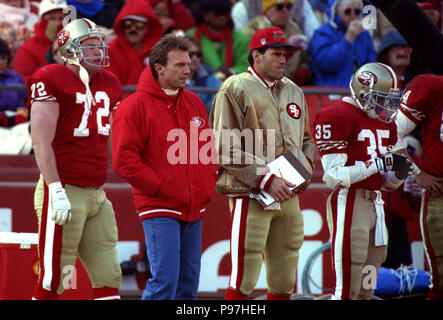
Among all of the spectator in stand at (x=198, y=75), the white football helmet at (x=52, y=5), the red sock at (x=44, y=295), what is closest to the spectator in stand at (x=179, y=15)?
the spectator in stand at (x=198, y=75)

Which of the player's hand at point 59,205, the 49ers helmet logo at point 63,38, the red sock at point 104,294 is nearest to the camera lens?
the player's hand at point 59,205

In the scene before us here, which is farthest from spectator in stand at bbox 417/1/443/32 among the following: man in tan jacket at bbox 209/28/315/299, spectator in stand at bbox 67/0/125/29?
man in tan jacket at bbox 209/28/315/299

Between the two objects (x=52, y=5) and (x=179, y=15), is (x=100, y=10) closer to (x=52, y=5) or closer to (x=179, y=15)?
(x=52, y=5)

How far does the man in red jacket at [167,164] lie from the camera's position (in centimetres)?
554

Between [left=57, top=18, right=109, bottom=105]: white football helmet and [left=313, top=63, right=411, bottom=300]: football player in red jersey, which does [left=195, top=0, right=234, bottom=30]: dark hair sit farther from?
[left=57, top=18, right=109, bottom=105]: white football helmet

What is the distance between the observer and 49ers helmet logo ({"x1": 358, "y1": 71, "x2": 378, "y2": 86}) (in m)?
6.07

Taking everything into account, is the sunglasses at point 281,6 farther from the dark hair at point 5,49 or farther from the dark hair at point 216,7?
the dark hair at point 5,49

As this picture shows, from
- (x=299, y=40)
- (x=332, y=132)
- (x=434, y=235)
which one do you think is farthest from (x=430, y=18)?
(x=332, y=132)

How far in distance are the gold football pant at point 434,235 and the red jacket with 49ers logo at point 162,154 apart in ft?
6.13

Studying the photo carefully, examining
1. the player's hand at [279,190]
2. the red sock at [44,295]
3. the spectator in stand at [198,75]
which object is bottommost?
the red sock at [44,295]

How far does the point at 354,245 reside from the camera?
5887mm

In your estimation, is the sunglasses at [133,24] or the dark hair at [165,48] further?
the sunglasses at [133,24]

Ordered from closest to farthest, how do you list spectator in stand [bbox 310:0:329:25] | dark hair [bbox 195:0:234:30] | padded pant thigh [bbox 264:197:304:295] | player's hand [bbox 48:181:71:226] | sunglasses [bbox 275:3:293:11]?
player's hand [bbox 48:181:71:226]
padded pant thigh [bbox 264:197:304:295]
dark hair [bbox 195:0:234:30]
sunglasses [bbox 275:3:293:11]
spectator in stand [bbox 310:0:329:25]
